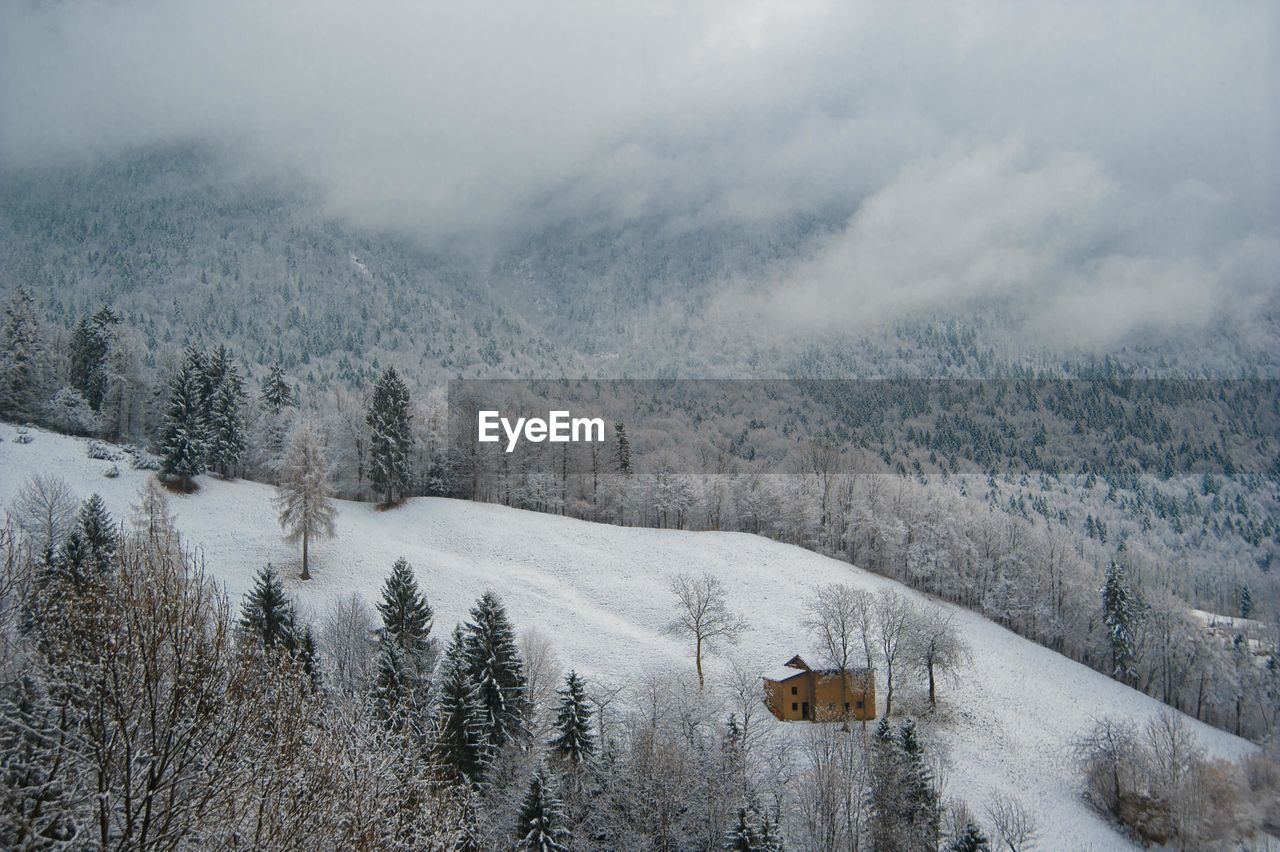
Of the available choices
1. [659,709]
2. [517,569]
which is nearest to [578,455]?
[517,569]

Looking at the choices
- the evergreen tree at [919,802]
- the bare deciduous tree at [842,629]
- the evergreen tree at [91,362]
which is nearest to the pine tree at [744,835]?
the evergreen tree at [919,802]

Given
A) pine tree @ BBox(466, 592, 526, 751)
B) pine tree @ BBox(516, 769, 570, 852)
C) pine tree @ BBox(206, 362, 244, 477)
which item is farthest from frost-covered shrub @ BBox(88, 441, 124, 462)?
pine tree @ BBox(516, 769, 570, 852)

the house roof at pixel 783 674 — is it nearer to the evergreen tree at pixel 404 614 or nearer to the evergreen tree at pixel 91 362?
the evergreen tree at pixel 404 614

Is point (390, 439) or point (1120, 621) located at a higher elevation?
point (390, 439)

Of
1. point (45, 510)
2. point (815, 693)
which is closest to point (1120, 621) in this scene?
point (815, 693)

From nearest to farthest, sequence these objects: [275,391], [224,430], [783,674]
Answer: [783,674]
[224,430]
[275,391]

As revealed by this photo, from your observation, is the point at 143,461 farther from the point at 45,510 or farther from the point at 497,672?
the point at 497,672
